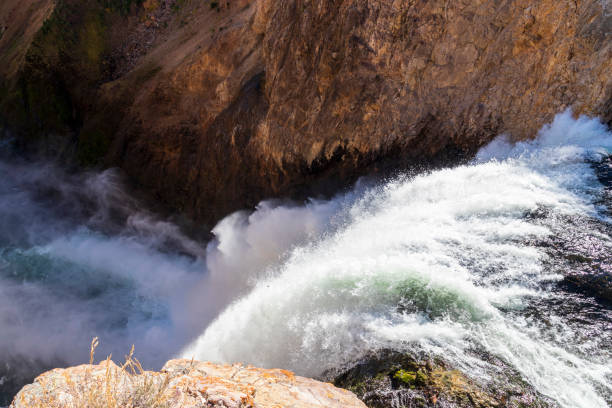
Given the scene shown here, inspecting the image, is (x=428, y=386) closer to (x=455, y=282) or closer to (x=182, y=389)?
(x=455, y=282)

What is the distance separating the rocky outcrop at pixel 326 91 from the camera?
8.10 metres

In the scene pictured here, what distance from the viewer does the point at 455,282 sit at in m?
4.75

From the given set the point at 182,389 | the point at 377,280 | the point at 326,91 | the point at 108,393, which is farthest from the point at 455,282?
the point at 326,91

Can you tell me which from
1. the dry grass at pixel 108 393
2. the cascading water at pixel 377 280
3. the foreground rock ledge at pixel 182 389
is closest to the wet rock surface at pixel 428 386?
the cascading water at pixel 377 280

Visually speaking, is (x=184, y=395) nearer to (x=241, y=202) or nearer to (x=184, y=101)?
(x=241, y=202)

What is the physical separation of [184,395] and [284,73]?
906 centimetres

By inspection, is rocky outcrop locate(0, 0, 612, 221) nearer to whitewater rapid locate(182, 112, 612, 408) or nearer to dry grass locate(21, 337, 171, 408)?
whitewater rapid locate(182, 112, 612, 408)

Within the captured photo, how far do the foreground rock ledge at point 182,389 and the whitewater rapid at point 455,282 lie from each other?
1178 millimetres

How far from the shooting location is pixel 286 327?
5270 millimetres

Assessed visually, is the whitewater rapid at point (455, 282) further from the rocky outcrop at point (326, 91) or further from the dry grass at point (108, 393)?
the dry grass at point (108, 393)

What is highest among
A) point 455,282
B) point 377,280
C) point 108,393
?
point 377,280

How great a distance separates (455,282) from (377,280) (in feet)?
3.21

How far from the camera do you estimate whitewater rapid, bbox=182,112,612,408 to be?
3842 mm

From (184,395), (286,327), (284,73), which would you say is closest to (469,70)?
(284,73)
